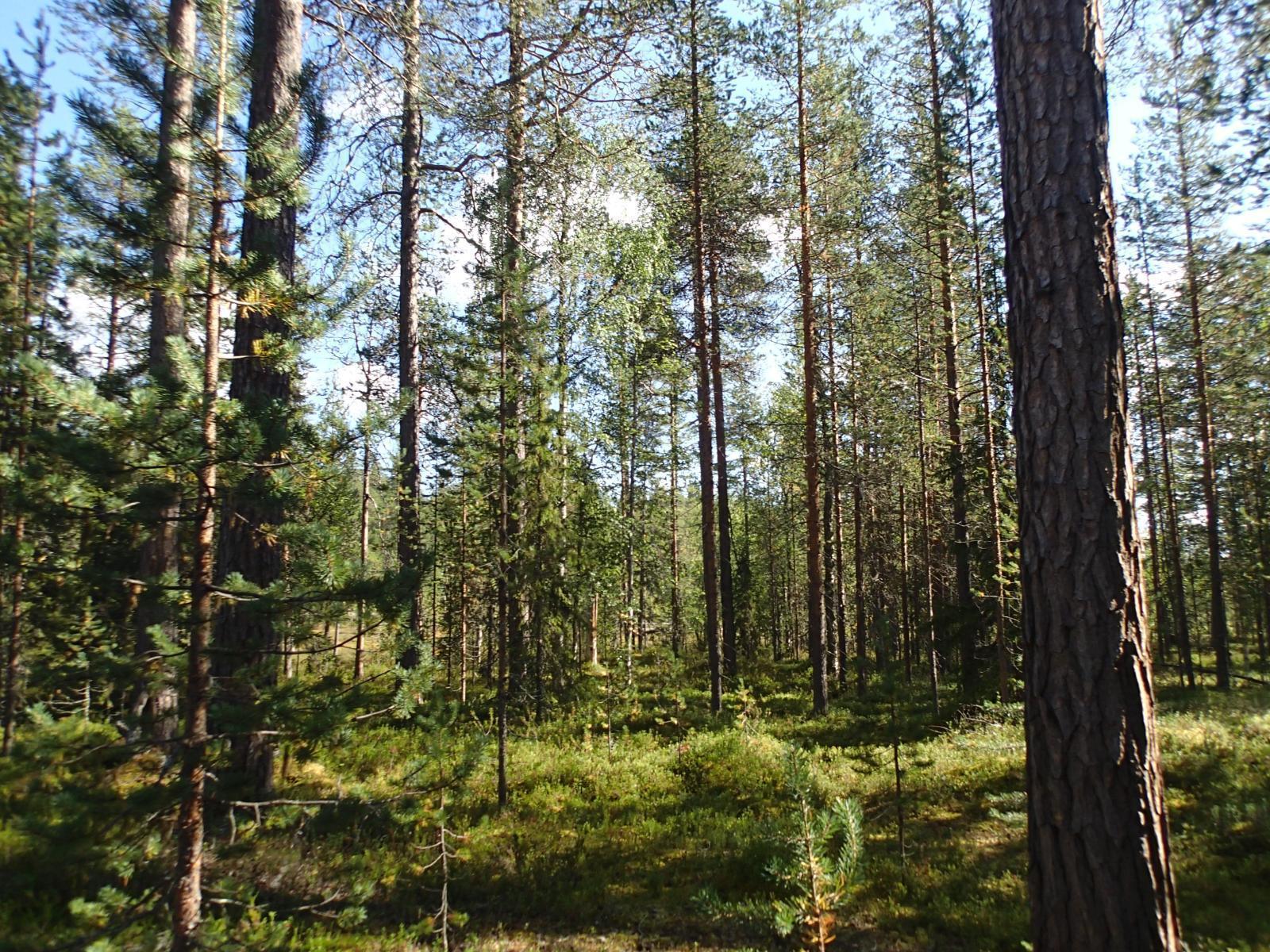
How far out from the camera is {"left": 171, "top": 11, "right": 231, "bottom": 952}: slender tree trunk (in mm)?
3131

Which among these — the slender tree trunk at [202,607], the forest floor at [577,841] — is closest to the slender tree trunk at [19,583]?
the forest floor at [577,841]

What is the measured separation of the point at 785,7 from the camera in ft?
46.3

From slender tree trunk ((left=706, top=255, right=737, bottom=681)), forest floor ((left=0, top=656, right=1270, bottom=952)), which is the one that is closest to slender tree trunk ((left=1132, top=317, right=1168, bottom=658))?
forest floor ((left=0, top=656, right=1270, bottom=952))

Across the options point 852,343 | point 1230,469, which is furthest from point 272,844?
point 1230,469

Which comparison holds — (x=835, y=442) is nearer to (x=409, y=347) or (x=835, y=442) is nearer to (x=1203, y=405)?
(x=1203, y=405)

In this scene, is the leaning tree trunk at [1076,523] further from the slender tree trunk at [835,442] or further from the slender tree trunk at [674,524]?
the slender tree trunk at [674,524]

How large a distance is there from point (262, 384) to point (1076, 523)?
5.82 m

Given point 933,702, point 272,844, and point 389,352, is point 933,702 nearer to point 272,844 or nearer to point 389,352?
point 272,844

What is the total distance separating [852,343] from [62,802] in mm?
20935

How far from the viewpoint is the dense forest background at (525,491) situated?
3357mm

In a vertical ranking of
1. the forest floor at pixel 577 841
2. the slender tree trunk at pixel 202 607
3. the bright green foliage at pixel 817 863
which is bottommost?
the forest floor at pixel 577 841

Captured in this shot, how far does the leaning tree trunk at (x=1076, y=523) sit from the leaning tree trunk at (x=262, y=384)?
3921mm

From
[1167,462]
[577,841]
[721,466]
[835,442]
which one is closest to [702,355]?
[721,466]

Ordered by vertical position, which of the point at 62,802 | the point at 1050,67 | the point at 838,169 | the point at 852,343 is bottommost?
the point at 62,802
